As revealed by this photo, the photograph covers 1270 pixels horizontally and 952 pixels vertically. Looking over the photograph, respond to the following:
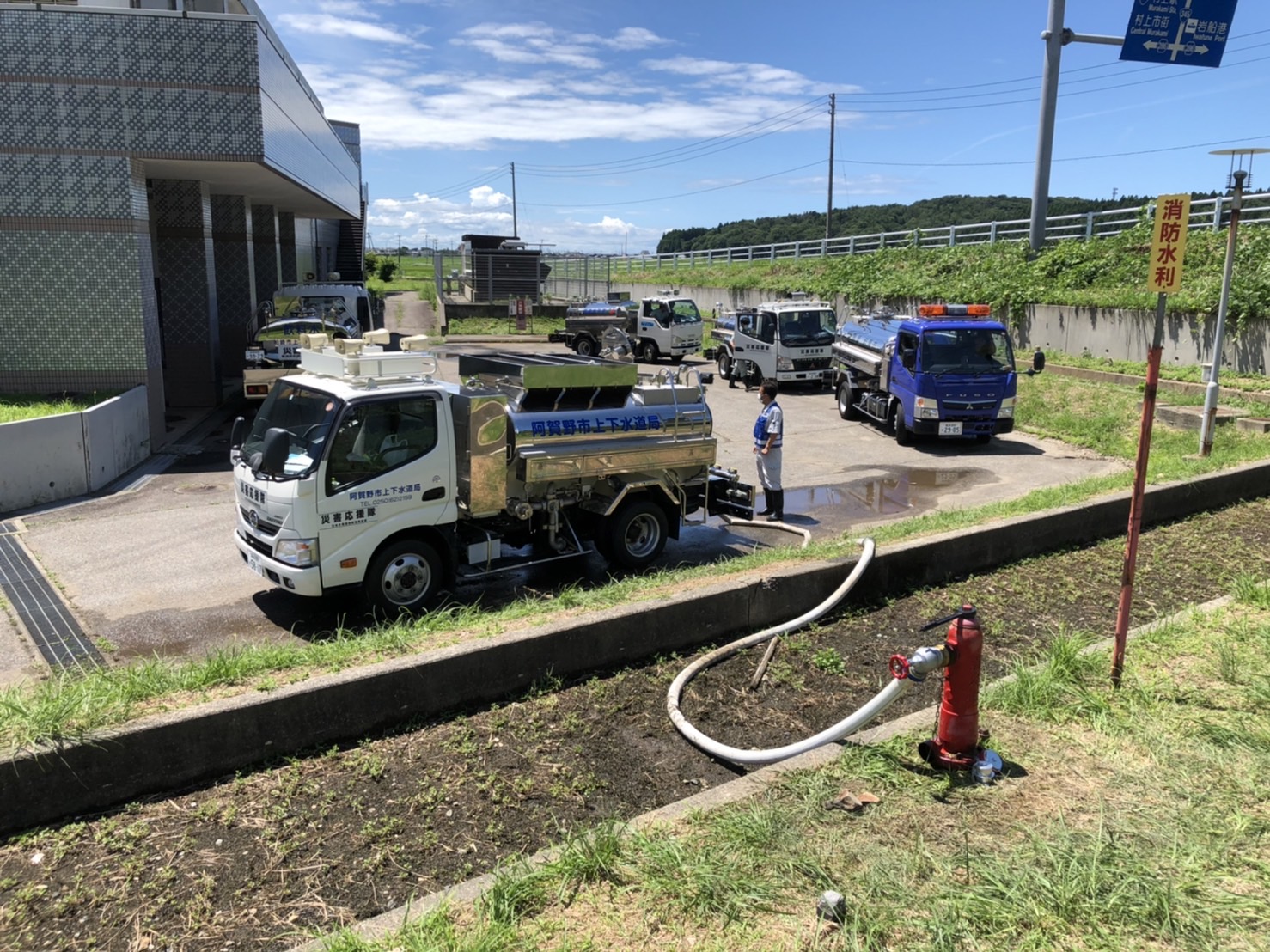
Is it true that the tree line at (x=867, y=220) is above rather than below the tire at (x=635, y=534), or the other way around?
above

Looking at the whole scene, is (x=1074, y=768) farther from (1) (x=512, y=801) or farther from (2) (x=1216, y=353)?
(2) (x=1216, y=353)

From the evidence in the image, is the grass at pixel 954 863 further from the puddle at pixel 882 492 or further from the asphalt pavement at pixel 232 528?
A: the puddle at pixel 882 492

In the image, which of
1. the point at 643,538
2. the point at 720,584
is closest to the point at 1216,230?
the point at 643,538

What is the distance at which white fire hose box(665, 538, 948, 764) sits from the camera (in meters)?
4.71

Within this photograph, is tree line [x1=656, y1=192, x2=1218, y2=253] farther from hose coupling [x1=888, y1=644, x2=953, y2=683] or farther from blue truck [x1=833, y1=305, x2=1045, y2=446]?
hose coupling [x1=888, y1=644, x2=953, y2=683]

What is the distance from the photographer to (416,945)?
3.27 meters

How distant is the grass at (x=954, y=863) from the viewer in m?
3.39

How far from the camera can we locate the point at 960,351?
15.7 metres

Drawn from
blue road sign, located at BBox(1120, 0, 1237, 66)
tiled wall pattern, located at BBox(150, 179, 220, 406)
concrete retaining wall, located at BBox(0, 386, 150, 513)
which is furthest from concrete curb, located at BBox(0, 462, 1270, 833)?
tiled wall pattern, located at BBox(150, 179, 220, 406)

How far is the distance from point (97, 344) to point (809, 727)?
47.0 feet

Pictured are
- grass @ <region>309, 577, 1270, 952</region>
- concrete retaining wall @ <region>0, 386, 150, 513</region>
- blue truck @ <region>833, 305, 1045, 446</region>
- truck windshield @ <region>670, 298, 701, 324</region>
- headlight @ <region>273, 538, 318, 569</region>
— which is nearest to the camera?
grass @ <region>309, 577, 1270, 952</region>

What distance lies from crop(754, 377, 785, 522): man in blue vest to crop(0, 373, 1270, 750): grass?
1415mm

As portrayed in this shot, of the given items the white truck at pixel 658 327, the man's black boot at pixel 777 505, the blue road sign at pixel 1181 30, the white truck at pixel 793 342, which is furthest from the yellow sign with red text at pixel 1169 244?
the white truck at pixel 658 327

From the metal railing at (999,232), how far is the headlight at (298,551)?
21.8m
